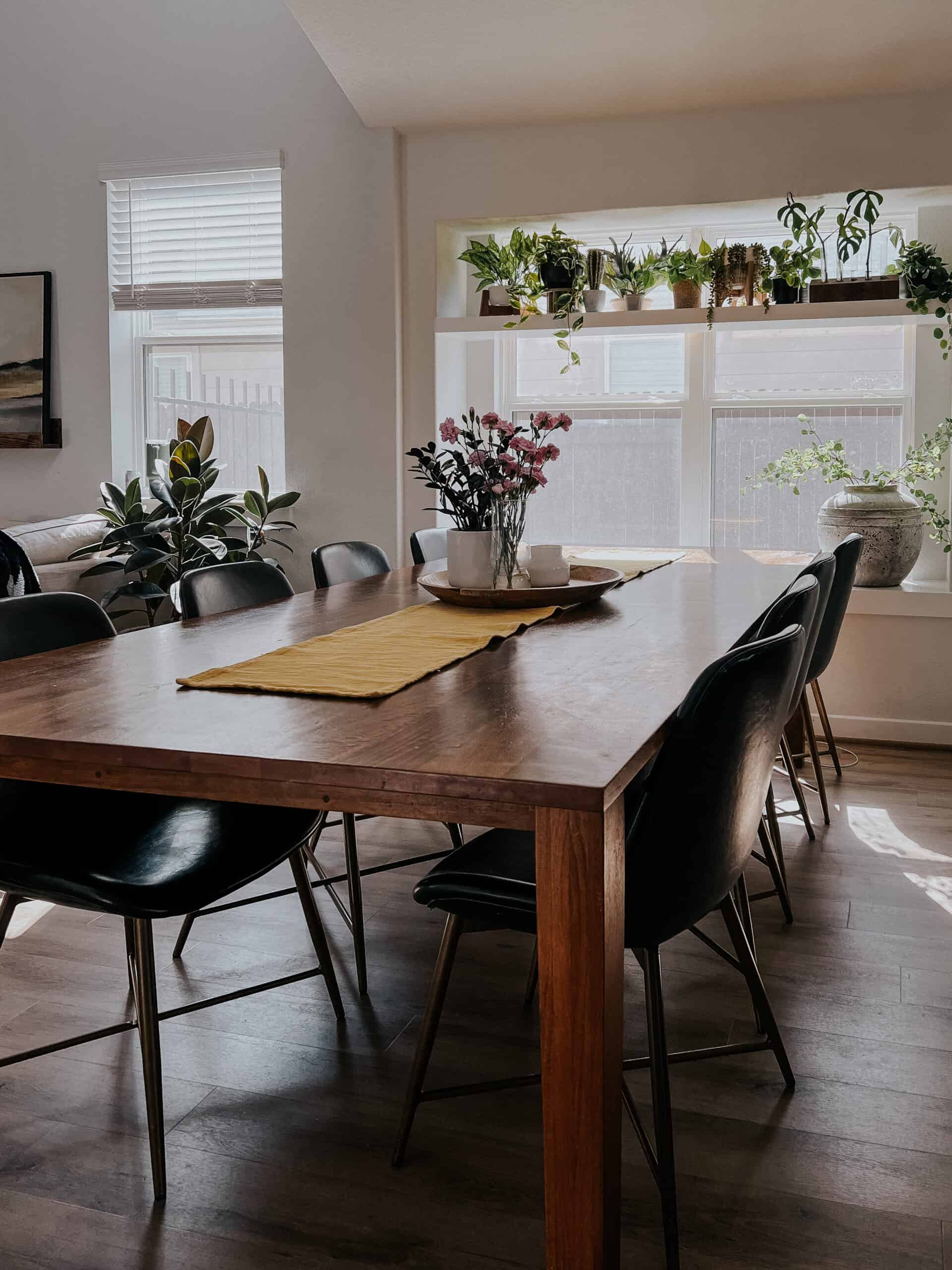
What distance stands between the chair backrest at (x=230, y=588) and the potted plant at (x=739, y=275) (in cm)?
→ 227

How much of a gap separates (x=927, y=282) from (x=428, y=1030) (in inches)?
138

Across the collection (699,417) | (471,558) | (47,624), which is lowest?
(47,624)

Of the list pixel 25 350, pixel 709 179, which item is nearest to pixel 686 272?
pixel 709 179

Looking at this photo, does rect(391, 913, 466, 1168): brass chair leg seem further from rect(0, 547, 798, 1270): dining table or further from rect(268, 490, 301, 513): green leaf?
rect(268, 490, 301, 513): green leaf

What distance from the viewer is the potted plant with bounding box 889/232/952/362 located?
413cm

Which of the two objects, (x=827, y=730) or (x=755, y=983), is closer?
(x=755, y=983)

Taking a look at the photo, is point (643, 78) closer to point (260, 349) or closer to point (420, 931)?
point (260, 349)

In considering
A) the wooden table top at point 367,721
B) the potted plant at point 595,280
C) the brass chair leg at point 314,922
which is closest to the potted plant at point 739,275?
the potted plant at point 595,280

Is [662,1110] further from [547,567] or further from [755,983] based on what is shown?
[547,567]

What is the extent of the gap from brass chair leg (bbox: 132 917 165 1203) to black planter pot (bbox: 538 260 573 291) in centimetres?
346

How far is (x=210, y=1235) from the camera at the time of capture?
162 centimetres

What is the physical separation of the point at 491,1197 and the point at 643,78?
149 inches

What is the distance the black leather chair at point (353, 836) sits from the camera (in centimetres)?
241

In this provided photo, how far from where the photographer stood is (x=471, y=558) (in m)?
2.69
